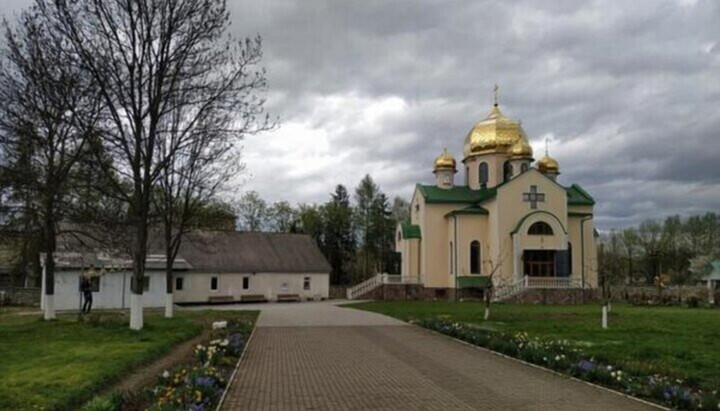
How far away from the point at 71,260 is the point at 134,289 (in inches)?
643

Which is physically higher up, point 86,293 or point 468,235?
point 468,235

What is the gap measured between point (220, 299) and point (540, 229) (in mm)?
21842

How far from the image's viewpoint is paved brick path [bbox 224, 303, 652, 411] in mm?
Result: 9703

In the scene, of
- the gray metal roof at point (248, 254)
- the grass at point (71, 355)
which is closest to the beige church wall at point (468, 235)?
the gray metal roof at point (248, 254)

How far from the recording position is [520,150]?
49.2m

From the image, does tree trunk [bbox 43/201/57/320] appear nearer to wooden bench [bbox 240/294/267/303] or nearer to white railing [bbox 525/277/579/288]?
wooden bench [bbox 240/294/267/303]

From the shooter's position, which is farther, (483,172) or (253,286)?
(483,172)

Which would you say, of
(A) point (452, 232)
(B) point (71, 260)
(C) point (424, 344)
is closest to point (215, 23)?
(C) point (424, 344)

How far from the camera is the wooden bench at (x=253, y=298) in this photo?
4494cm

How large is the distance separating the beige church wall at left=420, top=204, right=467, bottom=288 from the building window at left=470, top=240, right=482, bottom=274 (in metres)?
1.81

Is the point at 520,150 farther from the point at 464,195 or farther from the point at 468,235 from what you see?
the point at 468,235

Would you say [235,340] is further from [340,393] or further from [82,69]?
[82,69]

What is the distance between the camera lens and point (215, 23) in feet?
69.8

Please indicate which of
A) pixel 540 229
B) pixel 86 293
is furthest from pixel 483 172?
pixel 86 293
